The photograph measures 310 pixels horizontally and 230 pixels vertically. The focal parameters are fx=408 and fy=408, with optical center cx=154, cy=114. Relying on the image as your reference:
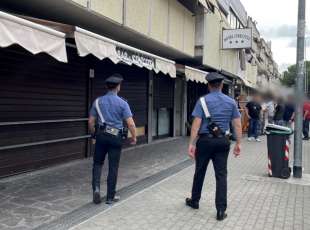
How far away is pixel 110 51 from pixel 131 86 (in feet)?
17.3

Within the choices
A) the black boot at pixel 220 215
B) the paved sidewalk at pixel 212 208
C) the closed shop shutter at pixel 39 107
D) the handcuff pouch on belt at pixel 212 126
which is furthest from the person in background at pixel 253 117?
the black boot at pixel 220 215

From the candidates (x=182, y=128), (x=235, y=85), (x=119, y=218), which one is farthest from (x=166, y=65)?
(x=235, y=85)

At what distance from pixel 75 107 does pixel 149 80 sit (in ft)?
15.6

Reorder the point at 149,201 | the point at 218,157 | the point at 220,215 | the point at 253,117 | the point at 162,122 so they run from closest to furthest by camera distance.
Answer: the point at 220,215 < the point at 218,157 < the point at 149,201 < the point at 253,117 < the point at 162,122

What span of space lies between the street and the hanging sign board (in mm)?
10307

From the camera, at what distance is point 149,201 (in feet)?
20.7

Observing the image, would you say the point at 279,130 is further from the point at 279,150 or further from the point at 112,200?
the point at 112,200

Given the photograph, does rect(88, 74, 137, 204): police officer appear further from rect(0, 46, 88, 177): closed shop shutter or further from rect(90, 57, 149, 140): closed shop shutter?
rect(90, 57, 149, 140): closed shop shutter

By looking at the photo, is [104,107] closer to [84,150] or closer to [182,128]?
[84,150]

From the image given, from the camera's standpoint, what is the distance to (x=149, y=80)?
14000 mm

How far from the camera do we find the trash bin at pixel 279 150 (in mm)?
8211

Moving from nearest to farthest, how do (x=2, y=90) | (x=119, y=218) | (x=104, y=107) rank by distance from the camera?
(x=119, y=218) → (x=104, y=107) → (x=2, y=90)

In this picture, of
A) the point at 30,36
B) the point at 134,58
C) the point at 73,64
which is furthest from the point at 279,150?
the point at 30,36

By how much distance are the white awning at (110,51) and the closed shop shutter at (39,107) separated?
164 cm
